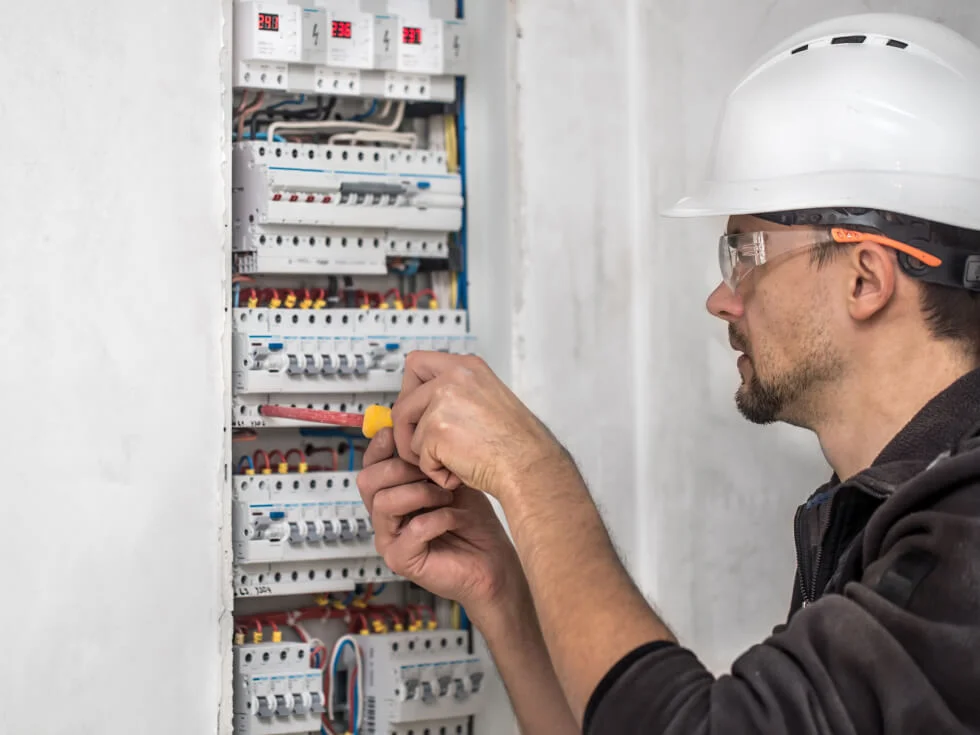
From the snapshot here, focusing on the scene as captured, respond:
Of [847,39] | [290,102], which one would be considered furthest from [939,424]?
[290,102]

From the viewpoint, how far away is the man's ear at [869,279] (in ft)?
4.33

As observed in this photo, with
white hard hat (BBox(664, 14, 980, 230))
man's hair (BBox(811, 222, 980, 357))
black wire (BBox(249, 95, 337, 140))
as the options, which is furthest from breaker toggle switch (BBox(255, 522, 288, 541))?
man's hair (BBox(811, 222, 980, 357))

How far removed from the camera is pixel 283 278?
6.96 ft

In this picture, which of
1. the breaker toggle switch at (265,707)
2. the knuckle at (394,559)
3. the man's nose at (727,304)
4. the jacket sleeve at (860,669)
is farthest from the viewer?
the breaker toggle switch at (265,707)

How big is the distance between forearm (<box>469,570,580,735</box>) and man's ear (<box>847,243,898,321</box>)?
0.64 m

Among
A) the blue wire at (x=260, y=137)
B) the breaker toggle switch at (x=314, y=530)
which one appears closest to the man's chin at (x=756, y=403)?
the breaker toggle switch at (x=314, y=530)

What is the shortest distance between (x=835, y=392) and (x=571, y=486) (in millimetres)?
372

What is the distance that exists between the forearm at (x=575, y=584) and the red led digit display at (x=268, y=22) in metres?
1.07

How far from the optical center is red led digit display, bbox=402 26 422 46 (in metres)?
2.04

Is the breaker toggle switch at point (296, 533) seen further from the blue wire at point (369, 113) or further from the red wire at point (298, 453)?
the blue wire at point (369, 113)

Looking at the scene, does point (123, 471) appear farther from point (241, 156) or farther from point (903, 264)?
point (903, 264)

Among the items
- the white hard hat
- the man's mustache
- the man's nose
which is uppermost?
the white hard hat

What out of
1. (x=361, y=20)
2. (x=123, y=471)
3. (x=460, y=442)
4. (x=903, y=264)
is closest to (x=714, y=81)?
(x=361, y=20)

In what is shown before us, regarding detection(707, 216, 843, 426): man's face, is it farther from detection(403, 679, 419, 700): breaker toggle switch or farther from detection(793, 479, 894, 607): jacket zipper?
detection(403, 679, 419, 700): breaker toggle switch
